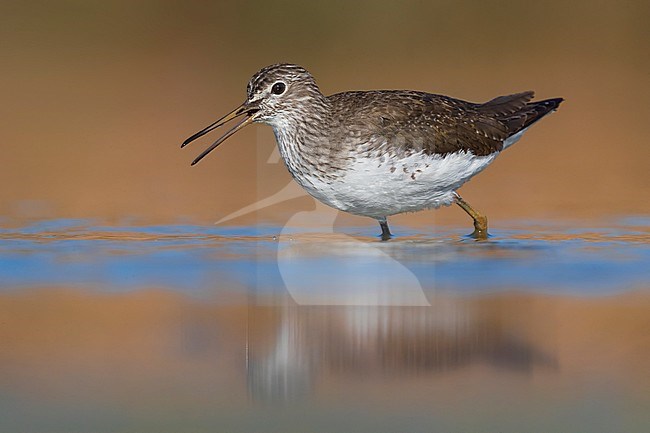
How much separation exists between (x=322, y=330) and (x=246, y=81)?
1033 centimetres

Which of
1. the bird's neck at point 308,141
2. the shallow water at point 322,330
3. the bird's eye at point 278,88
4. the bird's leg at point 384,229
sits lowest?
the shallow water at point 322,330

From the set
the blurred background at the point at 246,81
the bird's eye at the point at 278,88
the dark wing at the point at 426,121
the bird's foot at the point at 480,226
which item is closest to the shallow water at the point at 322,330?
the bird's foot at the point at 480,226

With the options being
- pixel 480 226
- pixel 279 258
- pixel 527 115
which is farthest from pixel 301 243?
pixel 527 115

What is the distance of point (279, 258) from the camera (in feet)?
30.1

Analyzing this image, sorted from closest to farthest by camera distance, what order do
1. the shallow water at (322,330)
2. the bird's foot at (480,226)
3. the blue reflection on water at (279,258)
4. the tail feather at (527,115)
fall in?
the shallow water at (322,330) < the blue reflection on water at (279,258) < the bird's foot at (480,226) < the tail feather at (527,115)

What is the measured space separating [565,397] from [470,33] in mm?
13929

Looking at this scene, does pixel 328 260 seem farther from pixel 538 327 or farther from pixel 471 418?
pixel 471 418

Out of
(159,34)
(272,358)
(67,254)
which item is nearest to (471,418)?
(272,358)

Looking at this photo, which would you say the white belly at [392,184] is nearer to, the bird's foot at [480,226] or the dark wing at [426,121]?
the dark wing at [426,121]

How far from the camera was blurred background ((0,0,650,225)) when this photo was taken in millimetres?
12227

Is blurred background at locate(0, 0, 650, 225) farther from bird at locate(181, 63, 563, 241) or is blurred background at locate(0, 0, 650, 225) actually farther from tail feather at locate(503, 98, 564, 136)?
bird at locate(181, 63, 563, 241)

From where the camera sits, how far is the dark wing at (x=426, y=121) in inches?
383

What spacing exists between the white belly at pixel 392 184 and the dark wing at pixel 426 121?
0.12 m

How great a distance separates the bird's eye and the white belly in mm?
860
